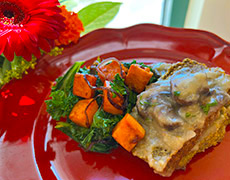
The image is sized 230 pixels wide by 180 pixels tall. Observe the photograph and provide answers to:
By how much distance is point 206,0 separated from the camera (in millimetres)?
3477

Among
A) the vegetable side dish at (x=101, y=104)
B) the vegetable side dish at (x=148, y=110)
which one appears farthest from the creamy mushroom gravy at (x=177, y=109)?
the vegetable side dish at (x=101, y=104)

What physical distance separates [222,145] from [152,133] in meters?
0.68

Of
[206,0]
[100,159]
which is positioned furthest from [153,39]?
[100,159]

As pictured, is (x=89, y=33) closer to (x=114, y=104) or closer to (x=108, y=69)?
(x=108, y=69)

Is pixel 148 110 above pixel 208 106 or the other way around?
the other way around

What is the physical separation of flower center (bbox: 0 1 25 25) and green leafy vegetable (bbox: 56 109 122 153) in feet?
4.39

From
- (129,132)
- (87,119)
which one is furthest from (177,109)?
(87,119)

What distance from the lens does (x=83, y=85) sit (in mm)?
2289

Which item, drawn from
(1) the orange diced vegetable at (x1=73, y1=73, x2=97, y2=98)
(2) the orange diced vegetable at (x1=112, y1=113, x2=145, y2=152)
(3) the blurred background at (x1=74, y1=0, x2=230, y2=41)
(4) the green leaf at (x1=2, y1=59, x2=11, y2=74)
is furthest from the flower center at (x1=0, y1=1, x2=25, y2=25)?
(2) the orange diced vegetable at (x1=112, y1=113, x2=145, y2=152)

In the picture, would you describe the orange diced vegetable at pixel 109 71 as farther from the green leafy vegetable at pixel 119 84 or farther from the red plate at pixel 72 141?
the red plate at pixel 72 141

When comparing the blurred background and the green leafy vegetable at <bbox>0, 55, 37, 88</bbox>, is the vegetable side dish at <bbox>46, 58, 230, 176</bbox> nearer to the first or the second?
the green leafy vegetable at <bbox>0, 55, 37, 88</bbox>

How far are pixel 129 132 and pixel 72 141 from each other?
2.08 feet

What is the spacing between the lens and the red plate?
2045mm

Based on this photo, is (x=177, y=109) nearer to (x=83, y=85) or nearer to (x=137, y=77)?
(x=137, y=77)
